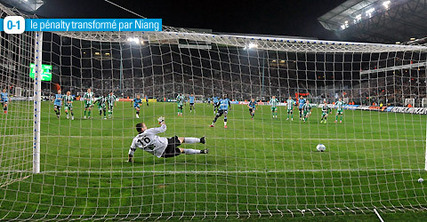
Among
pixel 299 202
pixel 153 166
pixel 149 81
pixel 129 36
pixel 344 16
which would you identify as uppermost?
pixel 344 16

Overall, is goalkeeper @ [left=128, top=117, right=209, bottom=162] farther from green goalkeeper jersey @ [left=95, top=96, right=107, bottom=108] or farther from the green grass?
green goalkeeper jersey @ [left=95, top=96, right=107, bottom=108]

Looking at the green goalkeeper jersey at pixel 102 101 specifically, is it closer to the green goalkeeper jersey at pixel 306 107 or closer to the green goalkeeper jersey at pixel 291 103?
the green goalkeeper jersey at pixel 291 103

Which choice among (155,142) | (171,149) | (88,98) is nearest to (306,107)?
(88,98)

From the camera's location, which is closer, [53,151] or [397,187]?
[397,187]

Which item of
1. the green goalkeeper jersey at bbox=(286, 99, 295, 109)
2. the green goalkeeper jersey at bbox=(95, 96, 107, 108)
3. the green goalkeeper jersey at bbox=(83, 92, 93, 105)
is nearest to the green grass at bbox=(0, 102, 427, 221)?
the green goalkeeper jersey at bbox=(83, 92, 93, 105)

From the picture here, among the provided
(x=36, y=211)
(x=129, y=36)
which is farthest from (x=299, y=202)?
(x=129, y=36)

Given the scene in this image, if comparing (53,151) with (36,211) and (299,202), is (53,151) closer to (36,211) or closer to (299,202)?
(36,211)

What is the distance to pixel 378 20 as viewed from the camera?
30234mm

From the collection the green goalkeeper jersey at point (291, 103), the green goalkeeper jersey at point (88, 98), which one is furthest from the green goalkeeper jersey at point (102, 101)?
the green goalkeeper jersey at point (291, 103)

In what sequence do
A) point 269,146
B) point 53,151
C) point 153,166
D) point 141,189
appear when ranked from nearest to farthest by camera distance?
point 141,189
point 153,166
point 53,151
point 269,146

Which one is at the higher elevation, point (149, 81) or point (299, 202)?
point (149, 81)

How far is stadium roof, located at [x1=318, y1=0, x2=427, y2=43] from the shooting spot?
1050 inches

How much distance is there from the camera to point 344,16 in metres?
33.8

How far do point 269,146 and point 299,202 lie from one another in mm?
4556
